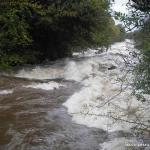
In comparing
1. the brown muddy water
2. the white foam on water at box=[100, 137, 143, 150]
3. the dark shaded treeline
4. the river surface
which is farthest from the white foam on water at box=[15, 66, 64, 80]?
the white foam on water at box=[100, 137, 143, 150]

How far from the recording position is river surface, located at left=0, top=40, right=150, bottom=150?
830 centimetres

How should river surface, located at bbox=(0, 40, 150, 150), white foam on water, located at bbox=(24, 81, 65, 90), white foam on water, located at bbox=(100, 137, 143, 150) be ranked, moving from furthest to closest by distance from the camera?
white foam on water, located at bbox=(24, 81, 65, 90) < river surface, located at bbox=(0, 40, 150, 150) < white foam on water, located at bbox=(100, 137, 143, 150)

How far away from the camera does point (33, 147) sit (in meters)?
8.31

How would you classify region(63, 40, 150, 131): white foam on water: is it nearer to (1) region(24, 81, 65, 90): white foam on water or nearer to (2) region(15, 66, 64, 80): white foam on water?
(1) region(24, 81, 65, 90): white foam on water

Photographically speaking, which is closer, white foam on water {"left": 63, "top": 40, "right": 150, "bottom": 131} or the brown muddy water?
the brown muddy water

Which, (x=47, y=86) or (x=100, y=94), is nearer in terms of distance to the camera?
(x=100, y=94)

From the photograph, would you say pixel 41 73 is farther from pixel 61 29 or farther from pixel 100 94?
pixel 100 94

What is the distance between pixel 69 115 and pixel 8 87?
16.6 feet

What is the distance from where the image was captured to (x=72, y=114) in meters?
11.4

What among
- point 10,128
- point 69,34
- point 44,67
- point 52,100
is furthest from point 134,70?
point 69,34

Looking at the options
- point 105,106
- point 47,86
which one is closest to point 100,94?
point 105,106

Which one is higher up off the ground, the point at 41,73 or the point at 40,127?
the point at 40,127

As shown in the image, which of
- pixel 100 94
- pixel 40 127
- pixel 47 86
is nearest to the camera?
pixel 40 127

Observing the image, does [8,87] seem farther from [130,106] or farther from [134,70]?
[134,70]
